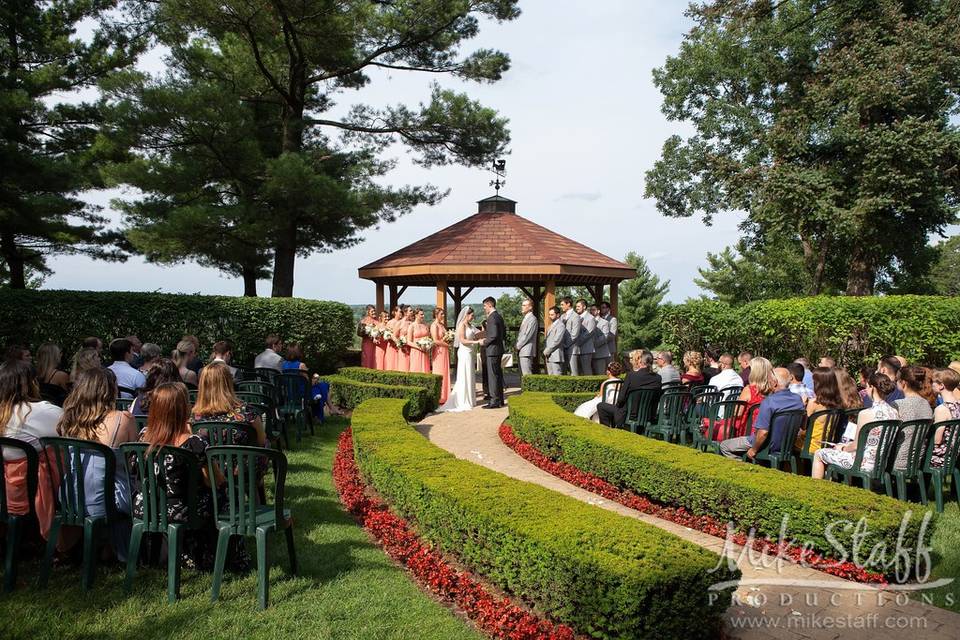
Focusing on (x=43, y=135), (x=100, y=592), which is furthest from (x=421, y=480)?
(x=43, y=135)

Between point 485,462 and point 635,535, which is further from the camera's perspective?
point 485,462

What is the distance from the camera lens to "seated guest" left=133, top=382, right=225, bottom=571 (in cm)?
396

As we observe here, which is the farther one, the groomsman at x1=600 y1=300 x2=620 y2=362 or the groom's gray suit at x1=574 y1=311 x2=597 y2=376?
the groomsman at x1=600 y1=300 x2=620 y2=362

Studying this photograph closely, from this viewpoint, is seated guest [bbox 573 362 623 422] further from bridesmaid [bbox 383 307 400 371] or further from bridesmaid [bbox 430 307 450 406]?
bridesmaid [bbox 383 307 400 371]

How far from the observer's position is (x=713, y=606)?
3566mm

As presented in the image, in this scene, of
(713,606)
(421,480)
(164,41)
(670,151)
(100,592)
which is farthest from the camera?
(670,151)

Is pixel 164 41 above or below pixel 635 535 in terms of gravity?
above

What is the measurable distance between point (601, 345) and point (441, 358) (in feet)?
11.2

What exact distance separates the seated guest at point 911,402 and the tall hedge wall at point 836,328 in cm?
691

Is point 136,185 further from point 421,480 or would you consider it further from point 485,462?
point 421,480

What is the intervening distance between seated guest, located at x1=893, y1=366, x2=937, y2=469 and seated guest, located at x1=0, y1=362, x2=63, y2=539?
6635mm

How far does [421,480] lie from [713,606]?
235 cm

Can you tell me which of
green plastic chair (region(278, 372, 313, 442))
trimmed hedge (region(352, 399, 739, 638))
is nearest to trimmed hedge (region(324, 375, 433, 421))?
green plastic chair (region(278, 372, 313, 442))

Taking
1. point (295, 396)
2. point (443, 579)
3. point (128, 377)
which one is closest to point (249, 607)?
point (443, 579)
